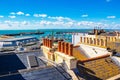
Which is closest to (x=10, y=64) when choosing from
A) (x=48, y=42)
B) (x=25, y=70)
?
(x=25, y=70)

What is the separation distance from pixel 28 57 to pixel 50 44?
2.77m

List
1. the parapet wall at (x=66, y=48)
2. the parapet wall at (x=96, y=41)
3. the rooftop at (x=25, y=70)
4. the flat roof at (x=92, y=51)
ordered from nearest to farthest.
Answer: the rooftop at (x=25, y=70)
the parapet wall at (x=66, y=48)
the flat roof at (x=92, y=51)
the parapet wall at (x=96, y=41)

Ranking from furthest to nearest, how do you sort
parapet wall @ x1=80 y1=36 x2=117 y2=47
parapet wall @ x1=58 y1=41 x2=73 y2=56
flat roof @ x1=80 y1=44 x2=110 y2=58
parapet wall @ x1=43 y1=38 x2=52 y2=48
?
parapet wall @ x1=80 y1=36 x2=117 y2=47 < flat roof @ x1=80 y1=44 x2=110 y2=58 < parapet wall @ x1=43 y1=38 x2=52 y2=48 < parapet wall @ x1=58 y1=41 x2=73 y2=56

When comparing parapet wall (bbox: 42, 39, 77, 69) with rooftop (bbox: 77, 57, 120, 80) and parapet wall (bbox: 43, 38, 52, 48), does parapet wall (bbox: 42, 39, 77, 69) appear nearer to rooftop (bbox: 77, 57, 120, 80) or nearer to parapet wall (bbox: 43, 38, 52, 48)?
parapet wall (bbox: 43, 38, 52, 48)

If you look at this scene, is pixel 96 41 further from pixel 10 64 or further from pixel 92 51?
pixel 10 64

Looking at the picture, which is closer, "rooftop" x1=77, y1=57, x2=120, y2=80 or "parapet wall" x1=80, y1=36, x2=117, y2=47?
"rooftop" x1=77, y1=57, x2=120, y2=80

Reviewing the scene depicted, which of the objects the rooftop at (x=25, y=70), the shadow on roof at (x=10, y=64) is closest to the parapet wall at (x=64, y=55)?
the rooftop at (x=25, y=70)

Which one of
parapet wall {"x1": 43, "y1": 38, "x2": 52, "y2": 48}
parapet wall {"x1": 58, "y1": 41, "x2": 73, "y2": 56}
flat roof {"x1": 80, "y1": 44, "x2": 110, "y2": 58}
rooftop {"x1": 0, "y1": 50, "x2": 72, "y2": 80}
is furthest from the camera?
flat roof {"x1": 80, "y1": 44, "x2": 110, "y2": 58}

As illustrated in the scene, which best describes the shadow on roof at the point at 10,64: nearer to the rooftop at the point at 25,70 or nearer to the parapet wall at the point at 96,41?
the rooftop at the point at 25,70

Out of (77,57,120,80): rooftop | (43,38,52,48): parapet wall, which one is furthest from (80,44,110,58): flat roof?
(43,38,52,48): parapet wall

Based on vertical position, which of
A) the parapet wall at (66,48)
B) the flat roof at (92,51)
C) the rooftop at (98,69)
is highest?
the parapet wall at (66,48)

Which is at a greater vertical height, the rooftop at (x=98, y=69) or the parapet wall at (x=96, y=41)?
the parapet wall at (x=96, y=41)

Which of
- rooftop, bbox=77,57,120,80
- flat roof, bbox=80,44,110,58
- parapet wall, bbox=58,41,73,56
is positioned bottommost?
rooftop, bbox=77,57,120,80

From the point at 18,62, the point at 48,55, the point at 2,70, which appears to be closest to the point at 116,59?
the point at 48,55
